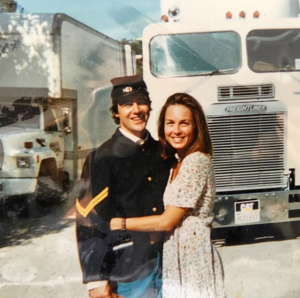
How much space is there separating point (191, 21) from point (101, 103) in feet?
2.47

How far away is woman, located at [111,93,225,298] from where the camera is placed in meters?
1.90

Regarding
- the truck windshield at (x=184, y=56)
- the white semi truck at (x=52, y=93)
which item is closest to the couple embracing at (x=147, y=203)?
the white semi truck at (x=52, y=93)

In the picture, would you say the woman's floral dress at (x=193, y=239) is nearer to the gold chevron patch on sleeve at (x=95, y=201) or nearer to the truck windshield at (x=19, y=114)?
the gold chevron patch on sleeve at (x=95, y=201)

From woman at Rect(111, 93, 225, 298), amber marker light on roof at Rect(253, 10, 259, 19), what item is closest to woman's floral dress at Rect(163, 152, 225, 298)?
woman at Rect(111, 93, 225, 298)

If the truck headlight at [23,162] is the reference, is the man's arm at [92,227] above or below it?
below

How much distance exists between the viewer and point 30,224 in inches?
92.2

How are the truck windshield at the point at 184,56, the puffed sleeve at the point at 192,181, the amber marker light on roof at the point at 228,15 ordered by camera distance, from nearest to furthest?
the puffed sleeve at the point at 192,181 → the truck windshield at the point at 184,56 → the amber marker light on roof at the point at 228,15

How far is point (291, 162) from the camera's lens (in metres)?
2.72

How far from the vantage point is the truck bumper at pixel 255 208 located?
8.27ft

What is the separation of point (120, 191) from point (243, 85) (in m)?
1.09

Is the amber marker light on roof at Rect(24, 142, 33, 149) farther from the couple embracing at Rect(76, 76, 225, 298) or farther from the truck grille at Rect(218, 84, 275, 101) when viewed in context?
the truck grille at Rect(218, 84, 275, 101)

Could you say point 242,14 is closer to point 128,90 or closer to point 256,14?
point 256,14

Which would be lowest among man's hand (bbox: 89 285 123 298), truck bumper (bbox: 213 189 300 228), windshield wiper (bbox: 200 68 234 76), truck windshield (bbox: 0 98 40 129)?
man's hand (bbox: 89 285 123 298)

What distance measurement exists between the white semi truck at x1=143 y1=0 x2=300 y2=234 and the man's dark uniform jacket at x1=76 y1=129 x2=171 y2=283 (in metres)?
0.50
